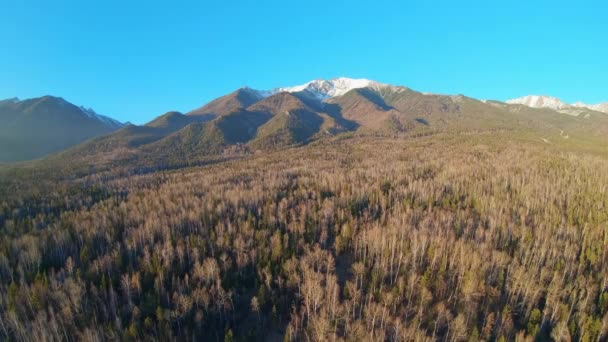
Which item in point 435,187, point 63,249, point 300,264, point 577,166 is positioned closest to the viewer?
point 300,264

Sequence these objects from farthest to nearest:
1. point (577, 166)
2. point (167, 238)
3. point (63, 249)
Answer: point (577, 166)
point (167, 238)
point (63, 249)

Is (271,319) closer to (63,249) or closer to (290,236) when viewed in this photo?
(290,236)

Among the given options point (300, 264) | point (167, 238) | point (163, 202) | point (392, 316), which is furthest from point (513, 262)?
point (163, 202)

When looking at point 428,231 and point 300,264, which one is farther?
point 428,231

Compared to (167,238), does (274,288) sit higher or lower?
lower

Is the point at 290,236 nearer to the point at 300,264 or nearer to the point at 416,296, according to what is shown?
the point at 300,264

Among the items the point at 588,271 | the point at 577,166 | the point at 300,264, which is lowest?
the point at 588,271

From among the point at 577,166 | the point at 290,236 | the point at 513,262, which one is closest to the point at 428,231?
the point at 513,262
